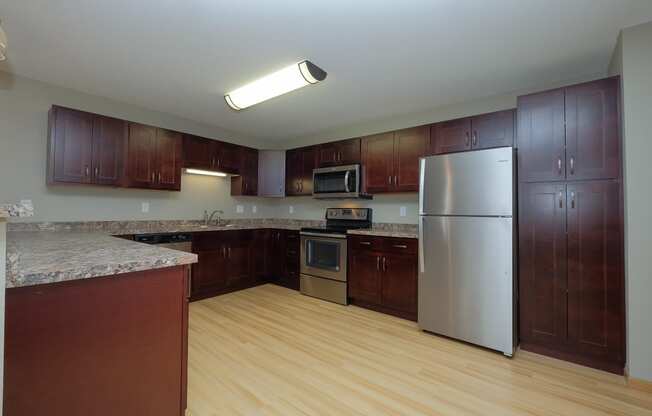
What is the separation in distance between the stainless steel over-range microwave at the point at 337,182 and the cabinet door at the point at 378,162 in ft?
0.44

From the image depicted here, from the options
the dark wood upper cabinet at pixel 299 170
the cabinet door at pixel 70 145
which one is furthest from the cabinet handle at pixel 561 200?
the cabinet door at pixel 70 145

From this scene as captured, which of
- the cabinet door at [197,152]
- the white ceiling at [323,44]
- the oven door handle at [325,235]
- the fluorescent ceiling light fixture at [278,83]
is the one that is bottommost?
the oven door handle at [325,235]

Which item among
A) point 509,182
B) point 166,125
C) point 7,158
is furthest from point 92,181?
point 509,182

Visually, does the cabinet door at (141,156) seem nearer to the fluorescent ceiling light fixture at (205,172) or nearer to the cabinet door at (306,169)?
the fluorescent ceiling light fixture at (205,172)

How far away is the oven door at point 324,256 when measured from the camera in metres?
3.73

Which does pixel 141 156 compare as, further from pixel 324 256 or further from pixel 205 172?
pixel 324 256

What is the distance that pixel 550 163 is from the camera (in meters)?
2.38

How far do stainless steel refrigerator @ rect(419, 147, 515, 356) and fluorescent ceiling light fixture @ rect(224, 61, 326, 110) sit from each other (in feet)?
4.42

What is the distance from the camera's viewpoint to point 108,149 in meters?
3.17

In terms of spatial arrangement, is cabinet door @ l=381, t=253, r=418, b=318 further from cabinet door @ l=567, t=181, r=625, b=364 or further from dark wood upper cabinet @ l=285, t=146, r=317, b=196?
dark wood upper cabinet @ l=285, t=146, r=317, b=196

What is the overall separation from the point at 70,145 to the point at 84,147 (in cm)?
11

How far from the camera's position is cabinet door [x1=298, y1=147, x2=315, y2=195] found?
14.6ft

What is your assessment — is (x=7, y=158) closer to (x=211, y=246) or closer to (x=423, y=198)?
(x=211, y=246)

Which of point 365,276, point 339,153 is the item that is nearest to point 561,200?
point 365,276
